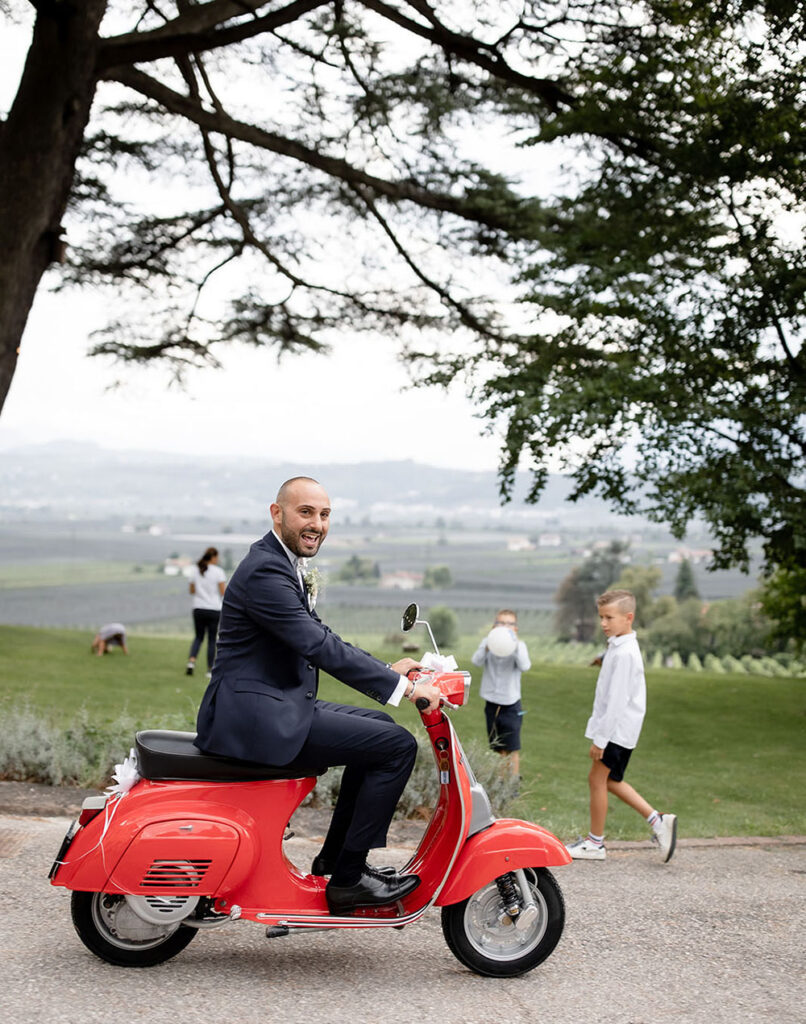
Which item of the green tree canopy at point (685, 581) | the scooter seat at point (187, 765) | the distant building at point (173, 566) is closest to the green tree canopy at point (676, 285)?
the scooter seat at point (187, 765)

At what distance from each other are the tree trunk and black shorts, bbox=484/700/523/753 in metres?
5.70

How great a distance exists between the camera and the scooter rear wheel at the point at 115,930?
414 centimetres

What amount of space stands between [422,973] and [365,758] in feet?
3.03

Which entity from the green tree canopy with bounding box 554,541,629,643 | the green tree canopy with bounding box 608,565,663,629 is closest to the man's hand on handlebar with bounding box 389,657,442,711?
the green tree canopy with bounding box 608,565,663,629

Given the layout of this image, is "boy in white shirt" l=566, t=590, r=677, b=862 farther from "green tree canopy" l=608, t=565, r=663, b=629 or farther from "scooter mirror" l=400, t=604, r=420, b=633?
"green tree canopy" l=608, t=565, r=663, b=629

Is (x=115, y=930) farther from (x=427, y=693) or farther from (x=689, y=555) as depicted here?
(x=689, y=555)

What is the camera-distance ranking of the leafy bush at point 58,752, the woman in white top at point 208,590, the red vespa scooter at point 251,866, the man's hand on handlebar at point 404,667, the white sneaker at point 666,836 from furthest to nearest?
the woman in white top at point 208,590 < the leafy bush at point 58,752 < the white sneaker at point 666,836 < the man's hand on handlebar at point 404,667 < the red vespa scooter at point 251,866

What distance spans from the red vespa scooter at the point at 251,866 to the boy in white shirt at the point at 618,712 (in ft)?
6.53

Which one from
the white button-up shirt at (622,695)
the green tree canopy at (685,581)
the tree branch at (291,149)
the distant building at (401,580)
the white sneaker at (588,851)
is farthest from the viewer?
the distant building at (401,580)

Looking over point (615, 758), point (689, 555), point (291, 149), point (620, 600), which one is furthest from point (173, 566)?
point (620, 600)

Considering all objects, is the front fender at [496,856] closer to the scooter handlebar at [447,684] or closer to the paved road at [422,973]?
the paved road at [422,973]

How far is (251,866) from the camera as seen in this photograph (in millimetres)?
4074

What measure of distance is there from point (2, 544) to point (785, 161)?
85.5m

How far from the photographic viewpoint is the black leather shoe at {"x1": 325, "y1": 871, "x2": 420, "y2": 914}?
165 inches
